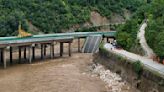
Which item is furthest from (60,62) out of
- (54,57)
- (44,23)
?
(44,23)

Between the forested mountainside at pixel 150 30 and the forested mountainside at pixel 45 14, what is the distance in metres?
28.8

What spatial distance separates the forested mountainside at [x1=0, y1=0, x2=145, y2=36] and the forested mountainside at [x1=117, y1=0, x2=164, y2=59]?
28778 millimetres

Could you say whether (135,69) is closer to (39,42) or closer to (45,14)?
(39,42)

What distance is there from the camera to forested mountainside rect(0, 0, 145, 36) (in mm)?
87438

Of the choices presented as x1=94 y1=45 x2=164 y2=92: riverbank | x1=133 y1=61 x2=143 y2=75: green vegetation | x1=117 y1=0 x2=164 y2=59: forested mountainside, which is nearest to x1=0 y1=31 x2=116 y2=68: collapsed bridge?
x1=117 y1=0 x2=164 y2=59: forested mountainside

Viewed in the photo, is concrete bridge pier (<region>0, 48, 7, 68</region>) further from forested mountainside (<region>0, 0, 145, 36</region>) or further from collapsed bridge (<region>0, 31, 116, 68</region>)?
forested mountainside (<region>0, 0, 145, 36</region>)

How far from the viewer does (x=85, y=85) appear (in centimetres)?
4600

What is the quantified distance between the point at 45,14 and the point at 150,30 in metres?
50.5

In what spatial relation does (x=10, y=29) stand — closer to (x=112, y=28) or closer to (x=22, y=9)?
(x=22, y=9)

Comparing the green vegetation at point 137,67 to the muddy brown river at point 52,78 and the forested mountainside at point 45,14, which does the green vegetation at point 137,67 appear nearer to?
the muddy brown river at point 52,78

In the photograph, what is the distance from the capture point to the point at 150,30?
5234 cm

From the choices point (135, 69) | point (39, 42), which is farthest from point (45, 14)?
point (135, 69)

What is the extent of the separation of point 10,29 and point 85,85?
44148 millimetres

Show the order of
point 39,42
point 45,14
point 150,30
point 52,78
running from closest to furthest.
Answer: point 52,78, point 150,30, point 39,42, point 45,14
